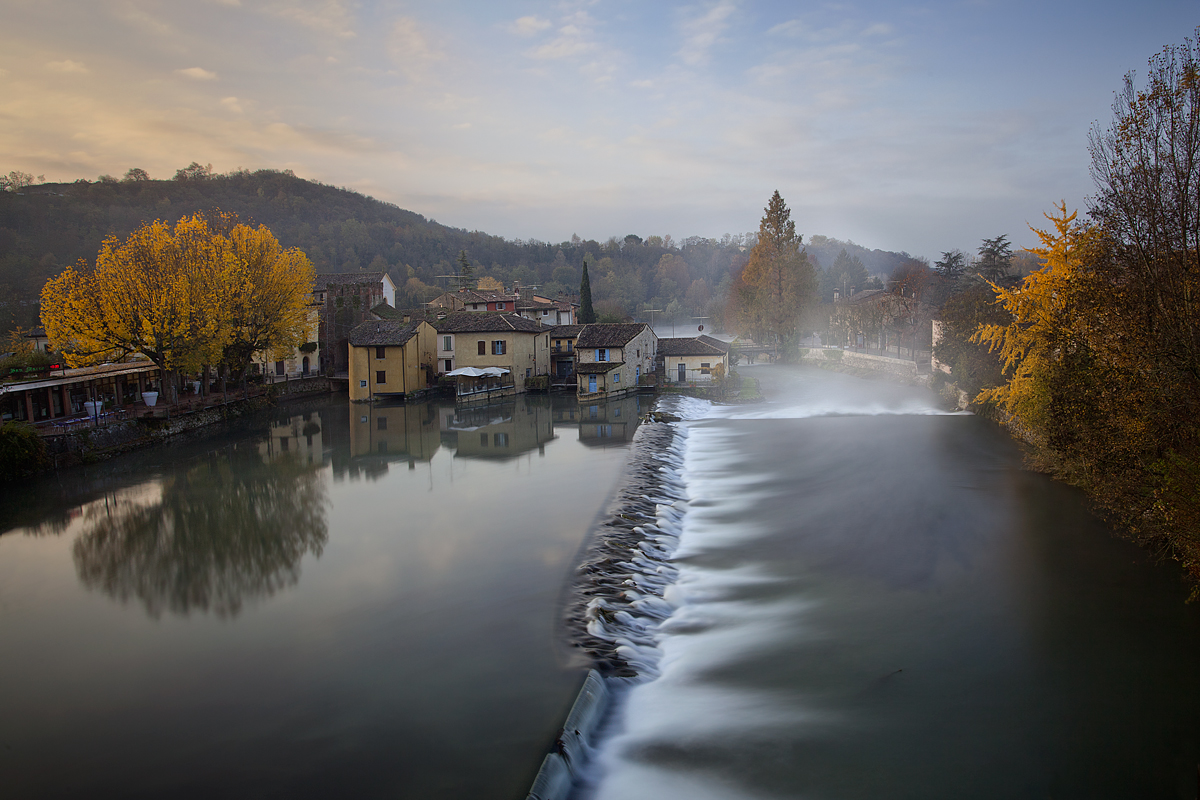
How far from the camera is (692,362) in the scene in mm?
37625

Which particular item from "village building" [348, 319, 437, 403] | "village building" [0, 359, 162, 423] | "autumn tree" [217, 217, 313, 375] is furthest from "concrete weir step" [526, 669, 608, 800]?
"village building" [348, 319, 437, 403]

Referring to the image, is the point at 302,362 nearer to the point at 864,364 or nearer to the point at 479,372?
the point at 479,372

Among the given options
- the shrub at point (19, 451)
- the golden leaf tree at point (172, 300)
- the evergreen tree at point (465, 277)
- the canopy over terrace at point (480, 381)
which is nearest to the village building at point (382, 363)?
the canopy over terrace at point (480, 381)

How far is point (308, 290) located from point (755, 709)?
1306 inches

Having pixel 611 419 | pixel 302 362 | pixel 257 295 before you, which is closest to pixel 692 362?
pixel 611 419

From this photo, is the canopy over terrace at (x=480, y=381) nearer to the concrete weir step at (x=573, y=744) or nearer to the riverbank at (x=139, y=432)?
the riverbank at (x=139, y=432)

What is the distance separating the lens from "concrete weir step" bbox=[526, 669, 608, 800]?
628 cm

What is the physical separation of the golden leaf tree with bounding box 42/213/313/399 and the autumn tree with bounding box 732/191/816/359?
30.1 meters

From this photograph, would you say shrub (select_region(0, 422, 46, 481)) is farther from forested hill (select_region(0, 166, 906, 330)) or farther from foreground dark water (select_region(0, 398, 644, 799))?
forested hill (select_region(0, 166, 906, 330))

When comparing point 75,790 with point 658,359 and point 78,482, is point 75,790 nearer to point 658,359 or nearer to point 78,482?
point 78,482

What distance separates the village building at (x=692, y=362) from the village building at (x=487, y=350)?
26.2 ft

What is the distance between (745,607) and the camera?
10.3 m

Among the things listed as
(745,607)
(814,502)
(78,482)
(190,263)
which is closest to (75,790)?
(745,607)

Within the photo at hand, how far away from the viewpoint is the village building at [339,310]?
44.9 m
